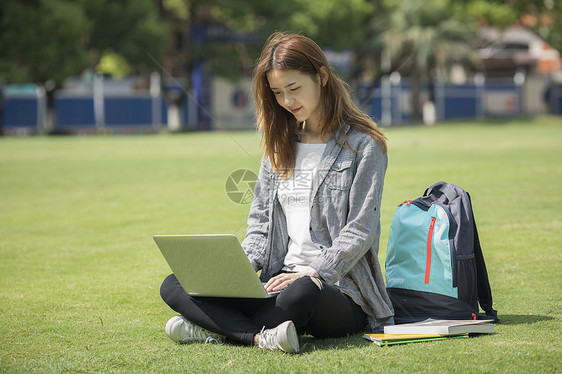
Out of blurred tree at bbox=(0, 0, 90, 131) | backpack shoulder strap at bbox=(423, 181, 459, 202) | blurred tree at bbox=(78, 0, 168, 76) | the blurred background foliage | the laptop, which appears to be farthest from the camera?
blurred tree at bbox=(78, 0, 168, 76)

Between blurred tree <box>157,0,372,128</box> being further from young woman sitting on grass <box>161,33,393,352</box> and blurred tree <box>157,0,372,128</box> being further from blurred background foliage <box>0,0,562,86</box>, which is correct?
young woman sitting on grass <box>161,33,393,352</box>

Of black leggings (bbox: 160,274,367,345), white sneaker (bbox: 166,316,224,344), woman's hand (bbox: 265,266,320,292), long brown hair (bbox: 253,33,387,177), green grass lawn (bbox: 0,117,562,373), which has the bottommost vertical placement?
green grass lawn (bbox: 0,117,562,373)

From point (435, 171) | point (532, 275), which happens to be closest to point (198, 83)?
point (435, 171)

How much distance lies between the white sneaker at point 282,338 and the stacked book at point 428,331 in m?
0.40

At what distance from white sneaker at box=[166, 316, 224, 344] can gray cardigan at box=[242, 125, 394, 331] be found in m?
0.39

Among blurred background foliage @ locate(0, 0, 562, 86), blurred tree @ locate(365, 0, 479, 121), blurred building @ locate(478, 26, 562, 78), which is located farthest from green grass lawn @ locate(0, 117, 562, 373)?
blurred building @ locate(478, 26, 562, 78)

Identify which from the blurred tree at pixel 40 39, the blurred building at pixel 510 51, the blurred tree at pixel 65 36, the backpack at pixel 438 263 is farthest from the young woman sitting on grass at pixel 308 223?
the blurred building at pixel 510 51

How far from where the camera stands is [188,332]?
3.59 m

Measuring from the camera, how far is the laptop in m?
3.23

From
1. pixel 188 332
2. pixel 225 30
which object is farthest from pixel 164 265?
pixel 225 30

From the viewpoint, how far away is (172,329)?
358 cm

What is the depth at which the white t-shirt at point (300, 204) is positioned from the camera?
359cm

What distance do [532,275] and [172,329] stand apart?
2.56 metres

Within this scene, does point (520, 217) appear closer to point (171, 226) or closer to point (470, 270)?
point (171, 226)
